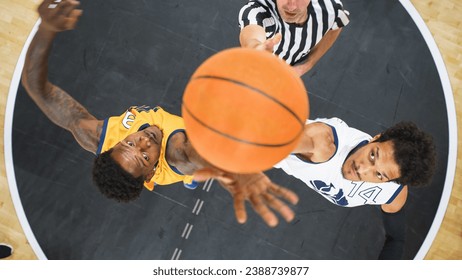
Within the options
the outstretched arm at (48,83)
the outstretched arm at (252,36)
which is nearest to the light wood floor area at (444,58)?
the outstretched arm at (48,83)

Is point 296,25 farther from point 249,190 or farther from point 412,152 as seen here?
point 249,190

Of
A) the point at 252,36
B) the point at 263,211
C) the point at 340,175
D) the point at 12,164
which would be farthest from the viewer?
the point at 12,164

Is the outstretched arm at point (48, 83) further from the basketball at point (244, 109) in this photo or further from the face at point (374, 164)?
the face at point (374, 164)

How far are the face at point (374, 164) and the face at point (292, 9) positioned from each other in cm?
89

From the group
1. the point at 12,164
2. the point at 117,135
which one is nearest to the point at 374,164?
the point at 117,135

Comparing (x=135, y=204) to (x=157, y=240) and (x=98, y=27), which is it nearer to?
(x=157, y=240)

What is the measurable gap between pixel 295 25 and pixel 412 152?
41.9 inches

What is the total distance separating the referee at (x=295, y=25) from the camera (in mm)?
2422

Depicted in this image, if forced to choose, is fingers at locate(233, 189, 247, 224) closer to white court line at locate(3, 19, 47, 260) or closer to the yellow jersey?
the yellow jersey

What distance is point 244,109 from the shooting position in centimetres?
162

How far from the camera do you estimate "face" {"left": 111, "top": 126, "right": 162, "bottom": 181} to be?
2.57 metres

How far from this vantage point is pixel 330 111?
3.65 metres
